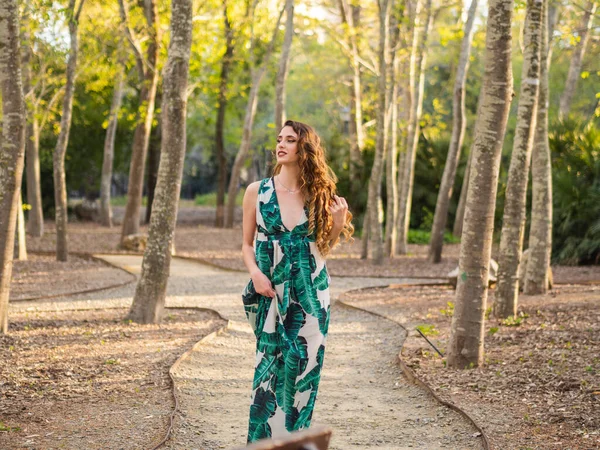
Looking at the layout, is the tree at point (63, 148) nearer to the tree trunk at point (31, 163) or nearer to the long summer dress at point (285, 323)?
the tree trunk at point (31, 163)

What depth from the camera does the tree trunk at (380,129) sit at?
16.7m

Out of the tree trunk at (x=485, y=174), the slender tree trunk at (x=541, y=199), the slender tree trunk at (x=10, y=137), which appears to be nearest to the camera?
Answer: the tree trunk at (x=485, y=174)

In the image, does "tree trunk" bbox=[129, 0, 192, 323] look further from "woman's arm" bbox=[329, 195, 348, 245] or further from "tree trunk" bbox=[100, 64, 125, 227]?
"tree trunk" bbox=[100, 64, 125, 227]

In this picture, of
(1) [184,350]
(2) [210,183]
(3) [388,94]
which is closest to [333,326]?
(1) [184,350]

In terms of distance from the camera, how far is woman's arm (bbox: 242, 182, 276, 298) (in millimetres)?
4816

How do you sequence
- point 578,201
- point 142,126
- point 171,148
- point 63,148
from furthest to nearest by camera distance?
point 142,126 < point 578,201 < point 63,148 < point 171,148

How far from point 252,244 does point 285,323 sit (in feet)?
1.70

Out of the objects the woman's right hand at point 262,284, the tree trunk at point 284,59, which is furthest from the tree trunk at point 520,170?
the tree trunk at point 284,59

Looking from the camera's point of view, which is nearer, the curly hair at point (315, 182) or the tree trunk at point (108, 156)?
the curly hair at point (315, 182)

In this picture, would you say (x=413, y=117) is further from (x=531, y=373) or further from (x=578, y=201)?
(x=531, y=373)

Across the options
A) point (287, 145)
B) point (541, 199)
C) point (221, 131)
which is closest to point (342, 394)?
point (287, 145)

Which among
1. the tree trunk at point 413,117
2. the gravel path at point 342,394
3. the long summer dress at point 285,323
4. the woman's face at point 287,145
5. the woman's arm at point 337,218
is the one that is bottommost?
the gravel path at point 342,394

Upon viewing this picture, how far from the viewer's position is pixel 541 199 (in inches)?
480

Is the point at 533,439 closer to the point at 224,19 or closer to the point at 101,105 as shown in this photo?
the point at 224,19
